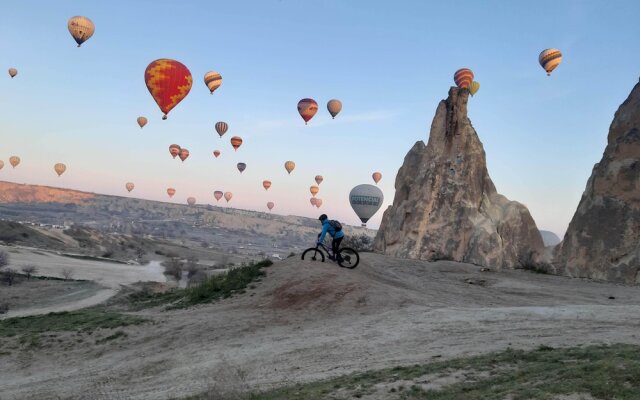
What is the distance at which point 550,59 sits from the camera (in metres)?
57.2

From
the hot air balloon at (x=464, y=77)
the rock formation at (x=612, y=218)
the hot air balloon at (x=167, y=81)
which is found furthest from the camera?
the hot air balloon at (x=464, y=77)

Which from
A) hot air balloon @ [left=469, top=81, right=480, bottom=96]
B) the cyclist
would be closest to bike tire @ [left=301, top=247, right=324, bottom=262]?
the cyclist

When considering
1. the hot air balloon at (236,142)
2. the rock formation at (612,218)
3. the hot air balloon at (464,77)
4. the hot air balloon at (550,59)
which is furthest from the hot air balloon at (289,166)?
the rock formation at (612,218)

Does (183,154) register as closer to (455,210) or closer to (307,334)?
(455,210)

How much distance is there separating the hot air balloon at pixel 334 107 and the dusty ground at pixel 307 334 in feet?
167

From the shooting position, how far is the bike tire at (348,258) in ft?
68.7

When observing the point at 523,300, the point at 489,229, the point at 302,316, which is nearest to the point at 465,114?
the point at 489,229

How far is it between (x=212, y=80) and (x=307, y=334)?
187 feet

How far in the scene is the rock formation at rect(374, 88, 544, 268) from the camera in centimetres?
5462

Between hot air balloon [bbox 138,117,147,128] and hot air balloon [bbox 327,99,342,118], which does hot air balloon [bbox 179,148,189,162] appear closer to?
hot air balloon [bbox 138,117,147,128]

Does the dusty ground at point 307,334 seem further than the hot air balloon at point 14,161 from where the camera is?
No

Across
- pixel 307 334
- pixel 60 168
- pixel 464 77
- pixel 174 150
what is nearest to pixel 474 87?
pixel 464 77

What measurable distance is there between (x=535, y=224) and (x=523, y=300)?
43697 millimetres

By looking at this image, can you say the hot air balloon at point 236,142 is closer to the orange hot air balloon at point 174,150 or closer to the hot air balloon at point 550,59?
the orange hot air balloon at point 174,150
